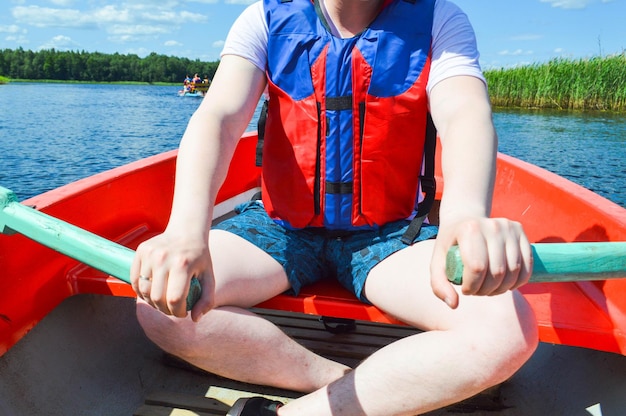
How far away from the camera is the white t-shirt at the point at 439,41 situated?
1207mm

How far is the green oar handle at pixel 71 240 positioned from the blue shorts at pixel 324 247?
1.43 feet

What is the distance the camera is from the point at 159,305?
2.49ft

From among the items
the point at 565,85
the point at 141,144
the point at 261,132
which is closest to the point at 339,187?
the point at 261,132

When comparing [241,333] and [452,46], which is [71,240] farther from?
[452,46]

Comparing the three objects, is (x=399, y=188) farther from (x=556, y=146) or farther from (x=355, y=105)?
(x=556, y=146)

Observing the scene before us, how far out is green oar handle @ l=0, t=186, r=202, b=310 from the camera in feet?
2.61

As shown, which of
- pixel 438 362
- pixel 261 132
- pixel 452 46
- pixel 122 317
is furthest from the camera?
pixel 122 317

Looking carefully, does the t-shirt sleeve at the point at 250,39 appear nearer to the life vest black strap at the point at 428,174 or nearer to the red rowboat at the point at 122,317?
the life vest black strap at the point at 428,174

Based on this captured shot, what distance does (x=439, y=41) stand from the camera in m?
1.26

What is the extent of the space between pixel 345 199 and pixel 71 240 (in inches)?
24.3

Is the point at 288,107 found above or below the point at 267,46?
below

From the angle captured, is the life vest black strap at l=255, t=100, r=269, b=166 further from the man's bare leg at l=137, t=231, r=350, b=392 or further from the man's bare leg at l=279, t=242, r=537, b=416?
the man's bare leg at l=279, t=242, r=537, b=416

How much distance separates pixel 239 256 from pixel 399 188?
16.3 inches

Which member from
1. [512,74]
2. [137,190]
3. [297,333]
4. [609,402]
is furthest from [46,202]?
[512,74]
